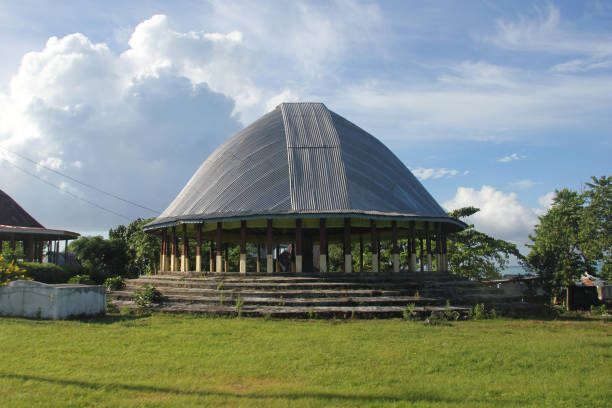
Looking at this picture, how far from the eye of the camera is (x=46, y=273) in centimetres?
2744

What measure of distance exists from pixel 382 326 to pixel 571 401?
744 cm

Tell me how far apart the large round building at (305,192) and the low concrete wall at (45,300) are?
21.1ft

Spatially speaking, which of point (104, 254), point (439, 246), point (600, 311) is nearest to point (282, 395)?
point (439, 246)

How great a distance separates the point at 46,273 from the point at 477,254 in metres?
31.0

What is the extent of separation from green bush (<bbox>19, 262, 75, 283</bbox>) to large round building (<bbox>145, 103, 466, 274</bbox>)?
255 inches

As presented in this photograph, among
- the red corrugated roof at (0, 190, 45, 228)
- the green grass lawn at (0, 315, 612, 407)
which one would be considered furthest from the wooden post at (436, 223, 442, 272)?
the red corrugated roof at (0, 190, 45, 228)

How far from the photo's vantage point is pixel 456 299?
19188mm

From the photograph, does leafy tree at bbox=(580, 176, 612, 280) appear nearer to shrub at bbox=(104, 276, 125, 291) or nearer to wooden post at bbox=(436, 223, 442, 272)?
wooden post at bbox=(436, 223, 442, 272)

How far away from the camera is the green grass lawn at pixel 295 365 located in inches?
306

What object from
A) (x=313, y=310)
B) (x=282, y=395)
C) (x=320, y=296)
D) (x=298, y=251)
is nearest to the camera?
A: (x=282, y=395)

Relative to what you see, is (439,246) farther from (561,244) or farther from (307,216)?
(561,244)

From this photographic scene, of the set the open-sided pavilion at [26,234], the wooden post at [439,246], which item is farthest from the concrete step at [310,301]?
the open-sided pavilion at [26,234]

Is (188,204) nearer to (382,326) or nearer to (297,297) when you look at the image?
(297,297)

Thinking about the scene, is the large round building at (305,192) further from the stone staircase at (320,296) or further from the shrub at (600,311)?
the shrub at (600,311)
